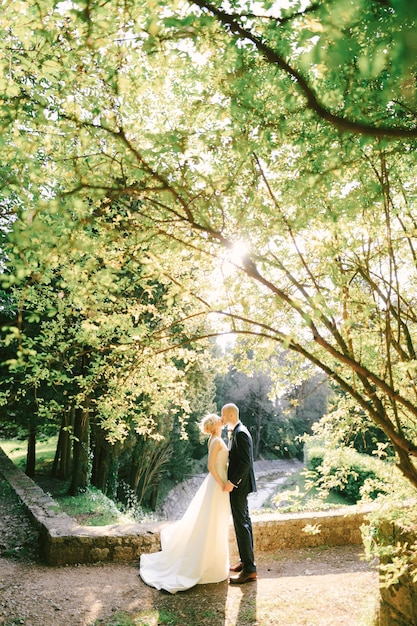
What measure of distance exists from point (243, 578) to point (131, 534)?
75.9 inches

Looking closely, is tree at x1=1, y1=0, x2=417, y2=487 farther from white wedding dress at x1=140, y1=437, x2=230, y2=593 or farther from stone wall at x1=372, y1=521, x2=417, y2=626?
white wedding dress at x1=140, y1=437, x2=230, y2=593

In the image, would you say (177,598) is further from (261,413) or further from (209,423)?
(261,413)

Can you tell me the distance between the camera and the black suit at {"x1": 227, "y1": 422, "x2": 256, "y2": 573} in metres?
5.86

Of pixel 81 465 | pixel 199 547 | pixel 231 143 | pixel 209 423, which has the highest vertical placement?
pixel 231 143

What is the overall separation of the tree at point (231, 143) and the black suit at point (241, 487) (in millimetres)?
2113

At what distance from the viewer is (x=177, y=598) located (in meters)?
5.36

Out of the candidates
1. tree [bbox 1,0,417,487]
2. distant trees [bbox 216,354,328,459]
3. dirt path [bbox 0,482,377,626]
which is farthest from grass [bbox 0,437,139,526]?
distant trees [bbox 216,354,328,459]

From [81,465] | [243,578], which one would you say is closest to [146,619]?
[243,578]

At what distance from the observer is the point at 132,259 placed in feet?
11.5

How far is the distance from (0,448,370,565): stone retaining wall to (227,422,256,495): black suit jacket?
3.34ft

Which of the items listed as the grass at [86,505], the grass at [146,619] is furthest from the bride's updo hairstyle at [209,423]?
the grass at [86,505]

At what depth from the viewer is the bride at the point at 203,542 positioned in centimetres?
569

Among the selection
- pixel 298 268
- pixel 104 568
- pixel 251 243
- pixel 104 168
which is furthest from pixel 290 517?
pixel 104 168

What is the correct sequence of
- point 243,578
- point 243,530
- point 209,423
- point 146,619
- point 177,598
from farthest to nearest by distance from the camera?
point 209,423
point 243,530
point 243,578
point 177,598
point 146,619
